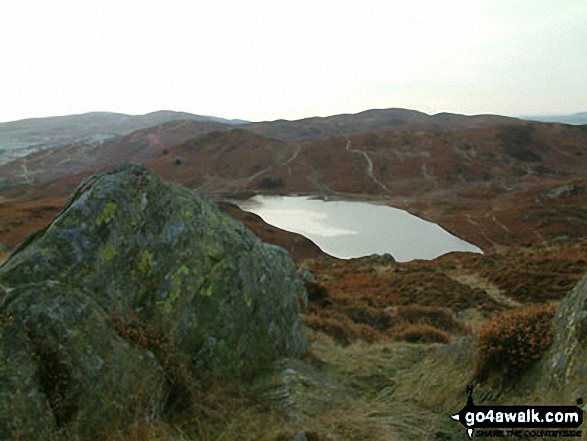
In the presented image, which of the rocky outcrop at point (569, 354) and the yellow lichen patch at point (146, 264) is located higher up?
the yellow lichen patch at point (146, 264)

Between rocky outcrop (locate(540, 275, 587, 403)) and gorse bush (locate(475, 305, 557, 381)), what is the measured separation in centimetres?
23

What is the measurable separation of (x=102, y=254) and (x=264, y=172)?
434 feet

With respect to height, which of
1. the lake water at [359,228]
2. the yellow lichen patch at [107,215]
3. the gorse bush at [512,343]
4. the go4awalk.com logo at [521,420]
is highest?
the yellow lichen patch at [107,215]

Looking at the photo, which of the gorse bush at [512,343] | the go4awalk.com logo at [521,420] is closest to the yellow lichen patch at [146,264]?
the go4awalk.com logo at [521,420]

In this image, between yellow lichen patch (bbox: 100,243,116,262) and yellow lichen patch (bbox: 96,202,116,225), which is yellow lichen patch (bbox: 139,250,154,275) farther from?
yellow lichen patch (bbox: 96,202,116,225)

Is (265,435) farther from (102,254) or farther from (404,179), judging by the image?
(404,179)

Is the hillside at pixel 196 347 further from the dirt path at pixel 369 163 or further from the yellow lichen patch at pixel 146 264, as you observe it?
the dirt path at pixel 369 163

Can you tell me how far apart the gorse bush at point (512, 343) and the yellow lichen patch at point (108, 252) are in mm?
6928

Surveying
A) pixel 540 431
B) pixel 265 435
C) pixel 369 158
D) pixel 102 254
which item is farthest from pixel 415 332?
pixel 369 158

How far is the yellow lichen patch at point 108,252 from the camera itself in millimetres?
6891

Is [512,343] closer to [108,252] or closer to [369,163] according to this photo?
[108,252]

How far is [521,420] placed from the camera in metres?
5.59

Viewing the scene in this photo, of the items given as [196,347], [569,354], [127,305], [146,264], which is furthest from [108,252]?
[569,354]

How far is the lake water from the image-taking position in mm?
61438
